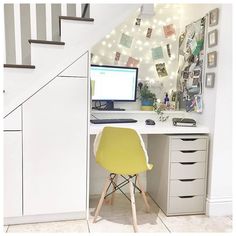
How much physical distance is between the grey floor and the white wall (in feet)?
0.56

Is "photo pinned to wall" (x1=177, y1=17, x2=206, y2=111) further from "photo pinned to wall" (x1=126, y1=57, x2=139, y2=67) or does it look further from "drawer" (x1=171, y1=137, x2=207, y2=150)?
"photo pinned to wall" (x1=126, y1=57, x2=139, y2=67)

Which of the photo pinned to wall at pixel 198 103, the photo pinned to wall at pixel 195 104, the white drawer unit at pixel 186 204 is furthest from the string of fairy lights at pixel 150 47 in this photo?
the white drawer unit at pixel 186 204

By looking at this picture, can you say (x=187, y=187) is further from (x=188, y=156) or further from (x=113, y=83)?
(x=113, y=83)

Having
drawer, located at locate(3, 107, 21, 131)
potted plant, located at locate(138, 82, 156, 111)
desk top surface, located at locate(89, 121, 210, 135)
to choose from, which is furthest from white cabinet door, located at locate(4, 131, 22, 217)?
potted plant, located at locate(138, 82, 156, 111)

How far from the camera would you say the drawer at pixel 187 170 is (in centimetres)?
251

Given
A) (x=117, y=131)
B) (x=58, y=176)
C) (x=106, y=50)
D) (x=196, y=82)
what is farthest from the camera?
(x=106, y=50)

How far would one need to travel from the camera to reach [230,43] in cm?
242

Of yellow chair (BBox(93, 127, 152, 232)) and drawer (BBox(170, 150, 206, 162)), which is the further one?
drawer (BBox(170, 150, 206, 162))

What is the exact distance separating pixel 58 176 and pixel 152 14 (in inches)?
80.2

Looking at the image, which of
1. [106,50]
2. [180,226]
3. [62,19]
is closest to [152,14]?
[106,50]

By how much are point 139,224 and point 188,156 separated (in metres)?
0.75

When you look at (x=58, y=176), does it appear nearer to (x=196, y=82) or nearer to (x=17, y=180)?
(x=17, y=180)

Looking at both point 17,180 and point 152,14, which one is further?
point 152,14

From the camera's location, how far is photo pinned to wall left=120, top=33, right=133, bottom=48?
3.06 m
